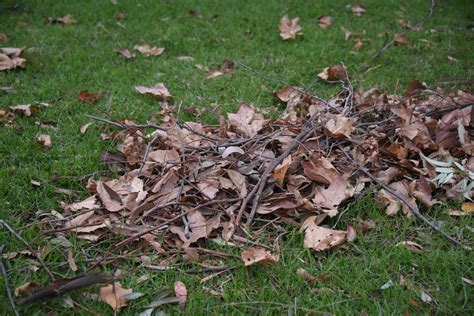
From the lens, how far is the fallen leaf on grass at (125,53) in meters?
3.94

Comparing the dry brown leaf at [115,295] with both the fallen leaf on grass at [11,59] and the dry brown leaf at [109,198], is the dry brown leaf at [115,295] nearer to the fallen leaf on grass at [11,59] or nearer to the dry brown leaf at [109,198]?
the dry brown leaf at [109,198]

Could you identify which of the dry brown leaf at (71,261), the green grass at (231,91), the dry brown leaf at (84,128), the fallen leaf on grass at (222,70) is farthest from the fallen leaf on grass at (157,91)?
the dry brown leaf at (71,261)

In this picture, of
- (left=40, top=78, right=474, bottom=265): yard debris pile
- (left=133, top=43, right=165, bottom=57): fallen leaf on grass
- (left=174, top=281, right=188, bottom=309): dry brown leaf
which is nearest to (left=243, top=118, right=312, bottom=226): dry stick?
(left=40, top=78, right=474, bottom=265): yard debris pile

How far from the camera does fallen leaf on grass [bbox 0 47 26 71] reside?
3.55 m

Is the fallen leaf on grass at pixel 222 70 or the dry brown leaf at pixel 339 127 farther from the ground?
the dry brown leaf at pixel 339 127

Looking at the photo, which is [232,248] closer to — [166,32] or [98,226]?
[98,226]

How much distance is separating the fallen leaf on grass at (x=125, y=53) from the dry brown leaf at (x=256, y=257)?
103 inches

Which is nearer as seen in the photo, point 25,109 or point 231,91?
point 25,109

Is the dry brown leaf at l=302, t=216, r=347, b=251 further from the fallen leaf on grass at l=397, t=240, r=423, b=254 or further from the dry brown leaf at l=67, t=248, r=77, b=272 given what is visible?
the dry brown leaf at l=67, t=248, r=77, b=272

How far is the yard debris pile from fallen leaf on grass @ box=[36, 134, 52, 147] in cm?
40

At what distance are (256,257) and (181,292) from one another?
0.32 meters

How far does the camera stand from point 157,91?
10.8 feet

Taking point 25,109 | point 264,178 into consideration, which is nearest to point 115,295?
point 264,178

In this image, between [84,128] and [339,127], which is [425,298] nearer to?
[339,127]
